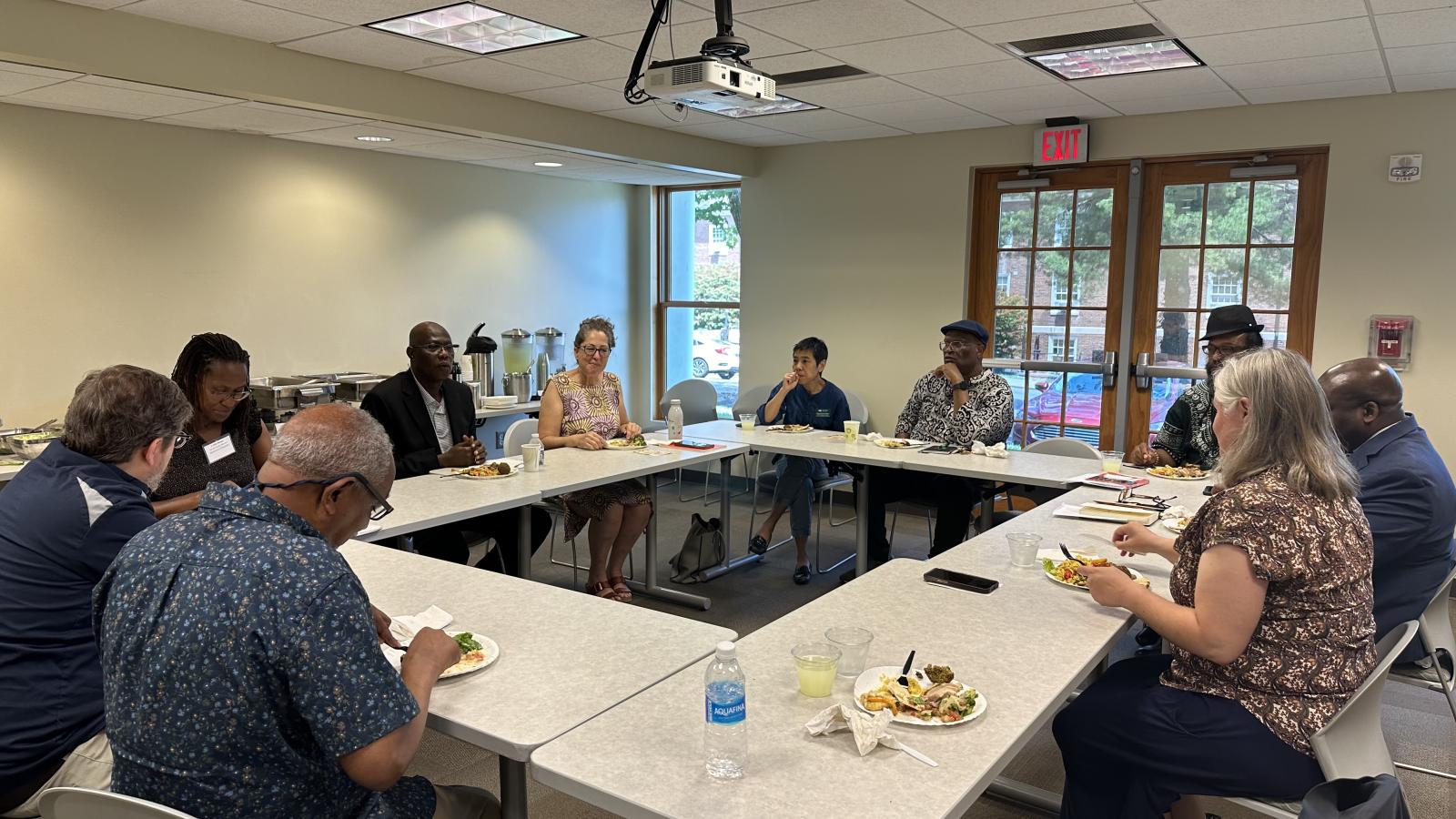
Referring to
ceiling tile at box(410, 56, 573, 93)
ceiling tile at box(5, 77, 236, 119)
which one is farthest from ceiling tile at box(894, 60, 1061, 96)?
ceiling tile at box(5, 77, 236, 119)

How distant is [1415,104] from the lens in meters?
4.75

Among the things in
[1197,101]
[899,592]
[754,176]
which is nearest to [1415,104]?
[1197,101]

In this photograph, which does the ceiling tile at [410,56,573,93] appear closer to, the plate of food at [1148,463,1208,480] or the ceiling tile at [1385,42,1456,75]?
the plate of food at [1148,463,1208,480]

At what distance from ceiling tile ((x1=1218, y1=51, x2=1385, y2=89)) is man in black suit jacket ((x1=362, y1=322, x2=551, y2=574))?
12.1 ft

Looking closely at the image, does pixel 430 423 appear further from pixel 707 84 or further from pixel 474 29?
pixel 707 84

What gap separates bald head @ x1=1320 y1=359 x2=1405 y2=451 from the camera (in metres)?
2.64

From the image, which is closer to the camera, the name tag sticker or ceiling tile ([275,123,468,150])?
the name tag sticker

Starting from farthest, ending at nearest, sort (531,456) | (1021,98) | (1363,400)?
(1021,98) < (531,456) < (1363,400)

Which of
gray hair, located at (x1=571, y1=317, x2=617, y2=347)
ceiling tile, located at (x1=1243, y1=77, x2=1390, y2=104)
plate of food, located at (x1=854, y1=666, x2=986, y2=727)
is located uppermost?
ceiling tile, located at (x1=1243, y1=77, x2=1390, y2=104)

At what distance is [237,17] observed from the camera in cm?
345

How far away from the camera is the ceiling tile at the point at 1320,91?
4566mm

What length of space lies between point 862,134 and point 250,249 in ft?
12.2

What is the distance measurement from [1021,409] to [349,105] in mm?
4348

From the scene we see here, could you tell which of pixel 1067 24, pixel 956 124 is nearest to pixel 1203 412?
pixel 1067 24
